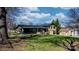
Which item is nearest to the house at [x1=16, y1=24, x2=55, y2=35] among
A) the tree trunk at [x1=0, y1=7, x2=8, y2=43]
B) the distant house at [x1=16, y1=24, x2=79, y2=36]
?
the distant house at [x1=16, y1=24, x2=79, y2=36]

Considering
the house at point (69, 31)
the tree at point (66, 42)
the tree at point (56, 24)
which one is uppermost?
the tree at point (56, 24)

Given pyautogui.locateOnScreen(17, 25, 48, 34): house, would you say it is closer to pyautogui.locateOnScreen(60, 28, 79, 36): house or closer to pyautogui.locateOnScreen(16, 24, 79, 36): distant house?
pyautogui.locateOnScreen(16, 24, 79, 36): distant house

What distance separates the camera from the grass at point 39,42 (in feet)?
5.65

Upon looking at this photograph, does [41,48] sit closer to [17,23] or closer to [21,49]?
[21,49]

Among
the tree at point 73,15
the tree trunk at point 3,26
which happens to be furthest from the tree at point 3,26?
the tree at point 73,15

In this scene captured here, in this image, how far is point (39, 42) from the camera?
1729mm

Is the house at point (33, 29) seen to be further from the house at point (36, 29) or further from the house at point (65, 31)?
the house at point (65, 31)

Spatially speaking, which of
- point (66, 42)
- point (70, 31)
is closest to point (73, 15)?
point (70, 31)

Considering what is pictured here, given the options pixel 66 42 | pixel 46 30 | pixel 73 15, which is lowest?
pixel 66 42

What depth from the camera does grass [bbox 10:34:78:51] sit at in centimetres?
172

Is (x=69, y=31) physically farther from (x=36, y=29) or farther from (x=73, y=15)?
(x=36, y=29)
